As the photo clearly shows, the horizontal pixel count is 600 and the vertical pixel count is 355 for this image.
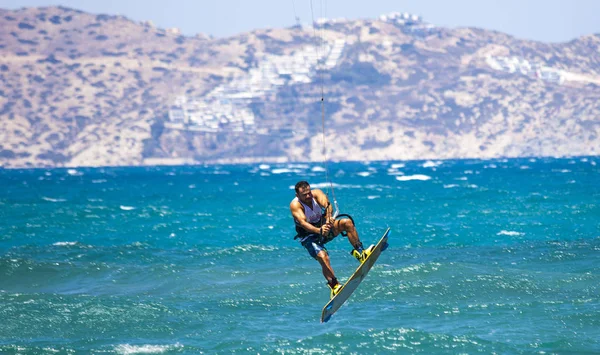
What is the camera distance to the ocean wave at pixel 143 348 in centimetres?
1583

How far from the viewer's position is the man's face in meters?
14.6

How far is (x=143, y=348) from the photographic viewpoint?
52.8 feet

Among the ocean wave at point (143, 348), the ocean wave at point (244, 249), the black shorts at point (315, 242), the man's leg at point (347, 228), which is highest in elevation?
the man's leg at point (347, 228)

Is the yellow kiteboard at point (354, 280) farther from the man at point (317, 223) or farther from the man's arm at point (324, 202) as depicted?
the man's arm at point (324, 202)

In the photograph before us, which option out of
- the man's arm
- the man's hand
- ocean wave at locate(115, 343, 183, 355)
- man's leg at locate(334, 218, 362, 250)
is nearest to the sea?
ocean wave at locate(115, 343, 183, 355)

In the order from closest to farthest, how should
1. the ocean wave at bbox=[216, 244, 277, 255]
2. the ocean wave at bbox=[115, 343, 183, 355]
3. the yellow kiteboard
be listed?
the yellow kiteboard → the ocean wave at bbox=[115, 343, 183, 355] → the ocean wave at bbox=[216, 244, 277, 255]

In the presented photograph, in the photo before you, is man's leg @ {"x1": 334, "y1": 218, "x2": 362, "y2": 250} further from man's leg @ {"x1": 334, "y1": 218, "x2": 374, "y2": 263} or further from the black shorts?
the black shorts

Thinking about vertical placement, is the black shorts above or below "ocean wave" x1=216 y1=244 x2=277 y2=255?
above

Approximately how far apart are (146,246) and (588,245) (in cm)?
1515

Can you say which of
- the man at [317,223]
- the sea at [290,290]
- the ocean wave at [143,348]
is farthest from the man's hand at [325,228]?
the ocean wave at [143,348]

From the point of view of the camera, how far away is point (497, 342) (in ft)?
51.8

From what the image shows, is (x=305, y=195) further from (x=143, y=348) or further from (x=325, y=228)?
(x=143, y=348)

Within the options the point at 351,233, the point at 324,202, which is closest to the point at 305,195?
the point at 324,202

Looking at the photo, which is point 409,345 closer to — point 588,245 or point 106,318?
point 106,318
